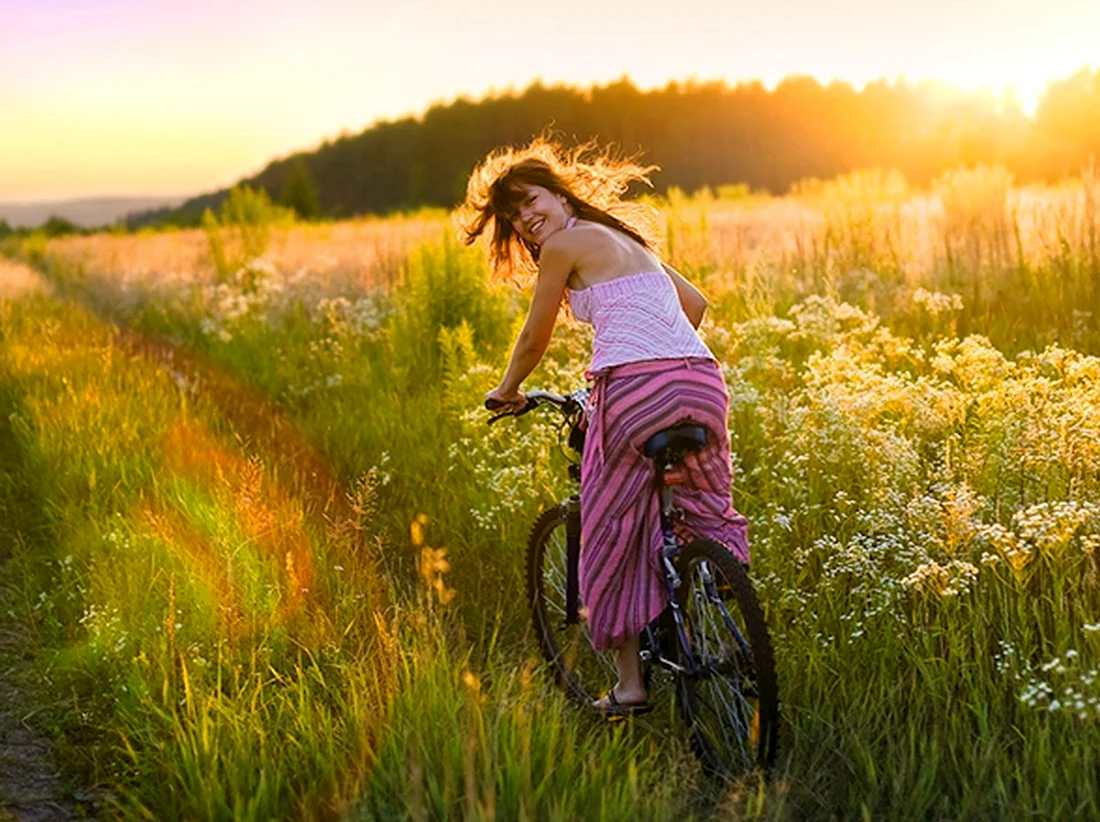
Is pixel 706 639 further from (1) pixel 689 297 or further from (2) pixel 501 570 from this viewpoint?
(2) pixel 501 570

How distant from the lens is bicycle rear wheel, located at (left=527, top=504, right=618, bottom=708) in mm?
4609

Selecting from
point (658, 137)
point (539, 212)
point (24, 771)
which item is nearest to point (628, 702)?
point (539, 212)

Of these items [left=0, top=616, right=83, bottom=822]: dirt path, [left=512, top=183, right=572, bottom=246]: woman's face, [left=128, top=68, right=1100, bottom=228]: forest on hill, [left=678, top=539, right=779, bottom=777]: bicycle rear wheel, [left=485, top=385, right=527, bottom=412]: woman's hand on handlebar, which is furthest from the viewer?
[left=128, top=68, right=1100, bottom=228]: forest on hill

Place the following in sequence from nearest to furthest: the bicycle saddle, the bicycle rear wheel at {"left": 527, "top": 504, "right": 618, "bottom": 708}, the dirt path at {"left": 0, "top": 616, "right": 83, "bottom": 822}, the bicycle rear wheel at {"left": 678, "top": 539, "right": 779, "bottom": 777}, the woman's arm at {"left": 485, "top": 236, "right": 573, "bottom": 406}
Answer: the bicycle rear wheel at {"left": 678, "top": 539, "right": 779, "bottom": 777} < the bicycle saddle < the dirt path at {"left": 0, "top": 616, "right": 83, "bottom": 822} < the woman's arm at {"left": 485, "top": 236, "right": 573, "bottom": 406} < the bicycle rear wheel at {"left": 527, "top": 504, "right": 618, "bottom": 708}

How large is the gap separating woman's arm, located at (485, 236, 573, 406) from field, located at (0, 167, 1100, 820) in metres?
0.40

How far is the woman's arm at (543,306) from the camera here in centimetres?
395

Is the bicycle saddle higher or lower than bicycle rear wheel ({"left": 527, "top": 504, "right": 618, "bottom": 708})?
higher

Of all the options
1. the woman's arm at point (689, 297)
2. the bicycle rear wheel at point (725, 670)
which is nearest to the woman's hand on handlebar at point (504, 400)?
the woman's arm at point (689, 297)

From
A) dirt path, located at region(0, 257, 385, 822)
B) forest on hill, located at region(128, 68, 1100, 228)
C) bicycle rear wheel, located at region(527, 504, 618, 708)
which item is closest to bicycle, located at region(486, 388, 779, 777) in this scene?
bicycle rear wheel, located at region(527, 504, 618, 708)

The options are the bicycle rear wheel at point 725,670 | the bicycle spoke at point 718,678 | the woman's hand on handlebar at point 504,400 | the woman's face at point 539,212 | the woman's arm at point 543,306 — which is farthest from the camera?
the woman's hand on handlebar at point 504,400

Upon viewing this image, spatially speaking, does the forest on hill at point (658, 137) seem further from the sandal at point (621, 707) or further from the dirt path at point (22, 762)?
the sandal at point (621, 707)

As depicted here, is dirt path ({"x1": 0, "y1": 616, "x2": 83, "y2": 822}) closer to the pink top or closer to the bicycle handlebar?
the bicycle handlebar

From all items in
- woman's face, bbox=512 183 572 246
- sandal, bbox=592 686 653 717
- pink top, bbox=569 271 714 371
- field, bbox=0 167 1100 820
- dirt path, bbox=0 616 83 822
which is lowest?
dirt path, bbox=0 616 83 822

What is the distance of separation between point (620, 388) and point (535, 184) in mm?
848
